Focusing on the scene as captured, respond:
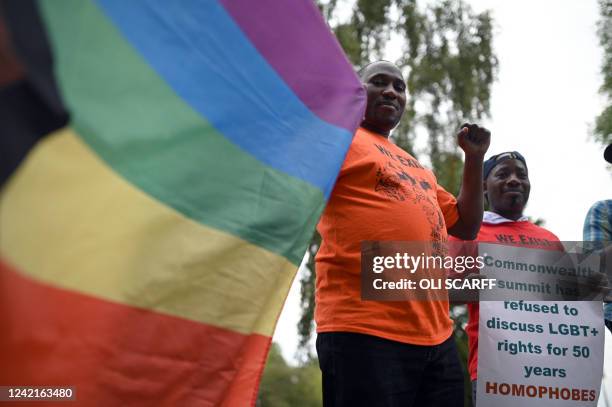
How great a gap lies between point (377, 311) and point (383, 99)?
930 mm

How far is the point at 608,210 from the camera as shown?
9.80 ft

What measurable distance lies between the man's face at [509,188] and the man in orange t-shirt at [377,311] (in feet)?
3.05

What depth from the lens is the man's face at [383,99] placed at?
8.58 feet

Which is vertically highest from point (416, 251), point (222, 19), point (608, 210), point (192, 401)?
point (608, 210)

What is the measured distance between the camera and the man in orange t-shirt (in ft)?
6.86

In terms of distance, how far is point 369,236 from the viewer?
2197 millimetres

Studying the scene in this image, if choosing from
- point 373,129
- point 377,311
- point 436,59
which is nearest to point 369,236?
point 377,311

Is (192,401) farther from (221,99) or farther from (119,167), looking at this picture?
(221,99)

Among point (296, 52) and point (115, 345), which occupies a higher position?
point (296, 52)

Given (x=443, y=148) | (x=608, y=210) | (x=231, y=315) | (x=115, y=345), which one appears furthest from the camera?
(x=443, y=148)

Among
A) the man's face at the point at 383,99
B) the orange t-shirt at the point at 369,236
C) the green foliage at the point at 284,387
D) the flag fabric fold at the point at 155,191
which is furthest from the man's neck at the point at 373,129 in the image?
the green foliage at the point at 284,387

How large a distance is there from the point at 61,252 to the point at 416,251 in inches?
53.6

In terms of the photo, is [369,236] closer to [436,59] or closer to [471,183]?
[471,183]

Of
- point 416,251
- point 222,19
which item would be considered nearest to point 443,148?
point 416,251
